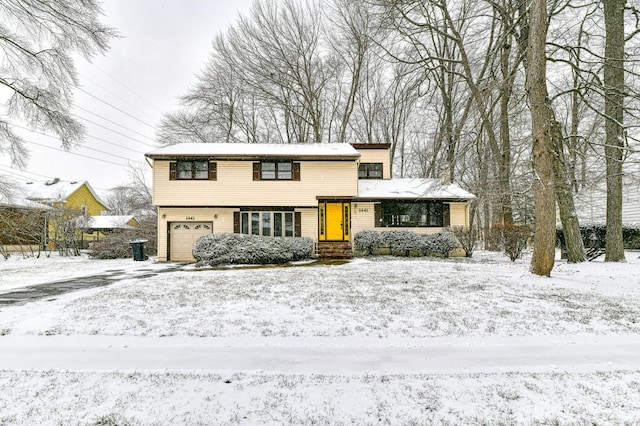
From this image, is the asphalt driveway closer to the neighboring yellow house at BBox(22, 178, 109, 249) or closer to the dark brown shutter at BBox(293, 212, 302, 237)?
the dark brown shutter at BBox(293, 212, 302, 237)

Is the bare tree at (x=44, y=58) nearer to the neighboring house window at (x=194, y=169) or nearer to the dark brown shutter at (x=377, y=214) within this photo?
the neighboring house window at (x=194, y=169)

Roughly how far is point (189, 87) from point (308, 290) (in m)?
26.3

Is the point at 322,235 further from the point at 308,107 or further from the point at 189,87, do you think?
the point at 189,87

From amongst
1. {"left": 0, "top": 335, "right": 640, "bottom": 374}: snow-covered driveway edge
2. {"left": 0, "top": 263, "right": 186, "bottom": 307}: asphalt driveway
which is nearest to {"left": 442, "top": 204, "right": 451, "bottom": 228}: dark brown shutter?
{"left": 0, "top": 335, "right": 640, "bottom": 374}: snow-covered driveway edge

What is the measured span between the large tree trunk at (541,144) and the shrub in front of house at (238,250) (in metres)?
8.86

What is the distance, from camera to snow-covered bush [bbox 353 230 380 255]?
15305 millimetres

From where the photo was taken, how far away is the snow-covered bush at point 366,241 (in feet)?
50.2

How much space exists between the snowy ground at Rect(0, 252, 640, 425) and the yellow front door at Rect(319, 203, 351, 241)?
9667 millimetres

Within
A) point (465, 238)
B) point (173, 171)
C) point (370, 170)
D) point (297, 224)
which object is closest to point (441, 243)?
point (465, 238)

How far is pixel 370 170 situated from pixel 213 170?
9.40m

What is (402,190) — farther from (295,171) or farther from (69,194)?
(69,194)

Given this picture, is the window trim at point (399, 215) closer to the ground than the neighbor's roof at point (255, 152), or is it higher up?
closer to the ground

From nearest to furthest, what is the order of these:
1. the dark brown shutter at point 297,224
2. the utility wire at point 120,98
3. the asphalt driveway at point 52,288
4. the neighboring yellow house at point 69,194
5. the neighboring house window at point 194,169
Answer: the asphalt driveway at point 52,288, the neighboring house window at point 194,169, the dark brown shutter at point 297,224, the utility wire at point 120,98, the neighboring yellow house at point 69,194

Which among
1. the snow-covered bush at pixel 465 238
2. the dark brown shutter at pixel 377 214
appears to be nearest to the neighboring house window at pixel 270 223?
the dark brown shutter at pixel 377 214
